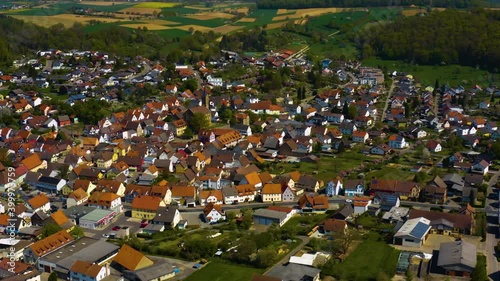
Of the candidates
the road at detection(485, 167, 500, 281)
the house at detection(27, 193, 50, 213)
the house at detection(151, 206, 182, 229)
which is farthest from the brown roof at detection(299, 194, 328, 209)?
the house at detection(27, 193, 50, 213)

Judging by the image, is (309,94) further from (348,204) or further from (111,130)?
(348,204)

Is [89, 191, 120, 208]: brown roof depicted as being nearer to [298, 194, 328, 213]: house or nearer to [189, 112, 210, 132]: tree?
[298, 194, 328, 213]: house

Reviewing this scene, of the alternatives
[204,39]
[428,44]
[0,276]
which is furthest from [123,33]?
[0,276]

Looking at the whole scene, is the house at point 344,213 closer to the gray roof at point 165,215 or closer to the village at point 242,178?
the village at point 242,178

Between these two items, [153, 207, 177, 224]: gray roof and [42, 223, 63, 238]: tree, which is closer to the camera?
[42, 223, 63, 238]: tree

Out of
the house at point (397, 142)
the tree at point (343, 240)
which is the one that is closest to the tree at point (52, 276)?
the tree at point (343, 240)

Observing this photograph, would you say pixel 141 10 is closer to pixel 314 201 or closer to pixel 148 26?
pixel 148 26
